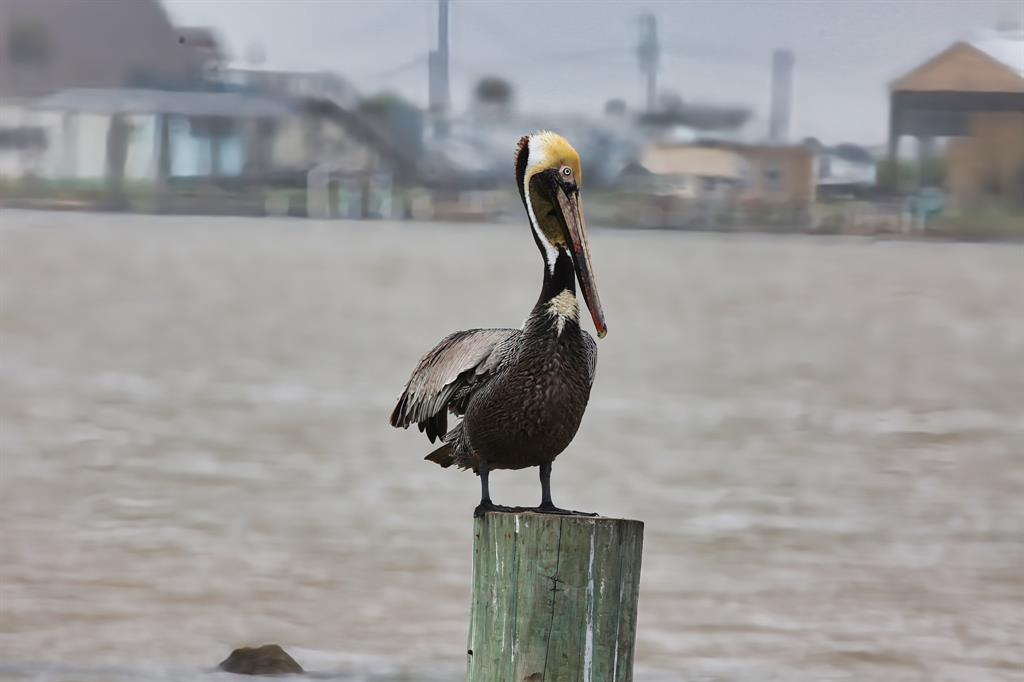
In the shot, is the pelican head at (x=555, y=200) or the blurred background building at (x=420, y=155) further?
the blurred background building at (x=420, y=155)

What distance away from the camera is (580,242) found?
4.02 m

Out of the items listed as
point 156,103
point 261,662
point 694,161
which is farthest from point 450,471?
point 156,103

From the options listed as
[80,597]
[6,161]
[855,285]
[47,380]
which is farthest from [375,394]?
[6,161]

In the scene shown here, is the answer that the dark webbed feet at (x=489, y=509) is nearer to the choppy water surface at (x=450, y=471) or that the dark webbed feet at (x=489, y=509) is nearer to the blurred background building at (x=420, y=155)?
the choppy water surface at (x=450, y=471)

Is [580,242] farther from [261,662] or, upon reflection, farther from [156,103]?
[156,103]

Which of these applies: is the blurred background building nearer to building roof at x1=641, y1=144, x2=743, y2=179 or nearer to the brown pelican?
building roof at x1=641, y1=144, x2=743, y2=179

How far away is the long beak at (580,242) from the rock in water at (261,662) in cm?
403

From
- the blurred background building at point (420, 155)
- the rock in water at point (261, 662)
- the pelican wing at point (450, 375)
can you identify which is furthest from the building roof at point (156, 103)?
the pelican wing at point (450, 375)

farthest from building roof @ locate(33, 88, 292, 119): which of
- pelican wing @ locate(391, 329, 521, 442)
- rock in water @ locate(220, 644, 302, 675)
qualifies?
pelican wing @ locate(391, 329, 521, 442)

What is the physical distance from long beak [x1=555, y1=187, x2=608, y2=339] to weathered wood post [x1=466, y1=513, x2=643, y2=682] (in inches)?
27.2

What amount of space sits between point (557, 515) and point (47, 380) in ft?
57.0

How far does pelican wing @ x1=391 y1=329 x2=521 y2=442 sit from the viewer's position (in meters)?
4.04

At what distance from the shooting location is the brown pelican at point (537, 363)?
12.8 feet

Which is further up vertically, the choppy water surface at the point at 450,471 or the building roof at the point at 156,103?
the building roof at the point at 156,103
